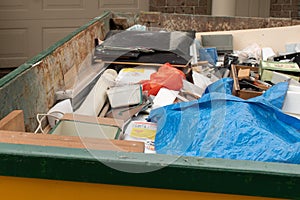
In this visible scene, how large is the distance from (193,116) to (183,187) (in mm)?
1003

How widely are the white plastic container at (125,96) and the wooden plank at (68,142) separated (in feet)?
3.64

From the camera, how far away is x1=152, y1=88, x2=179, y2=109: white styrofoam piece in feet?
10.3

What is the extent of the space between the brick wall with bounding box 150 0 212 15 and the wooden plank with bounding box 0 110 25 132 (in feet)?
17.5

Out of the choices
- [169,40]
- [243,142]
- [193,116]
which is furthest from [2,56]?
[243,142]

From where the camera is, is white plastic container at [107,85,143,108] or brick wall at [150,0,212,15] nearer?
white plastic container at [107,85,143,108]

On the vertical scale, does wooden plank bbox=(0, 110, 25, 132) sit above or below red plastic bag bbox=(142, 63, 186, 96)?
below

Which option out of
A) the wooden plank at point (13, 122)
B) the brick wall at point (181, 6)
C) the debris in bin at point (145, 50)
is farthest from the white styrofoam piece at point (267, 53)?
the wooden plank at point (13, 122)

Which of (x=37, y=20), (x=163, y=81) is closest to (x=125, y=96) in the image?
(x=163, y=81)

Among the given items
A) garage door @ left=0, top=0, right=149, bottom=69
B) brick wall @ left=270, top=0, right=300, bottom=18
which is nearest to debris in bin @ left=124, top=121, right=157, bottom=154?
garage door @ left=0, top=0, right=149, bottom=69

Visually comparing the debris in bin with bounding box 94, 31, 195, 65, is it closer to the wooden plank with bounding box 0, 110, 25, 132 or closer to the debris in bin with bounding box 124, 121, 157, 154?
the debris in bin with bounding box 124, 121, 157, 154

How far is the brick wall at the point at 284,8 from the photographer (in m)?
7.90

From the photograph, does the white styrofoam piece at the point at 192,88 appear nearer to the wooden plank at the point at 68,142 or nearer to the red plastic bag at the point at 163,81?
the red plastic bag at the point at 163,81

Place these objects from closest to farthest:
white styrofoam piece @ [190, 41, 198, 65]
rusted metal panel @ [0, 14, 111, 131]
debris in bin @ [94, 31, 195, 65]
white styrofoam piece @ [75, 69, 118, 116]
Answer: rusted metal panel @ [0, 14, 111, 131] < white styrofoam piece @ [75, 69, 118, 116] < debris in bin @ [94, 31, 195, 65] < white styrofoam piece @ [190, 41, 198, 65]

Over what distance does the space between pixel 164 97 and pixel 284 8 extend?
5.40 metres
